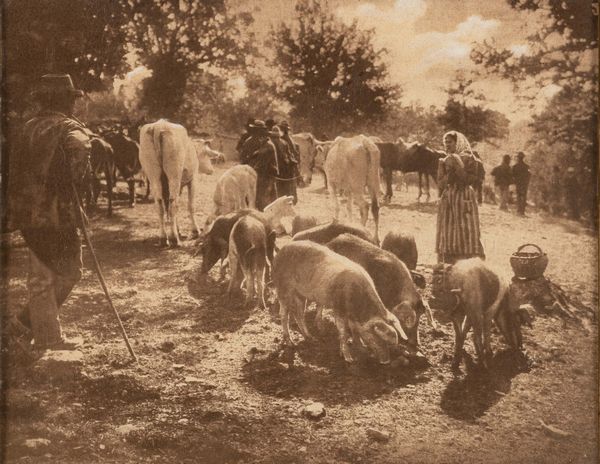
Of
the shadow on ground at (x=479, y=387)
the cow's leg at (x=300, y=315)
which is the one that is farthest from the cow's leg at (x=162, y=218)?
the shadow on ground at (x=479, y=387)

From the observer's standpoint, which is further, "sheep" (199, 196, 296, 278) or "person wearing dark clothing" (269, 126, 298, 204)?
"person wearing dark clothing" (269, 126, 298, 204)

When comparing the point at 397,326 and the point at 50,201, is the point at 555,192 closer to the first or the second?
the point at 397,326

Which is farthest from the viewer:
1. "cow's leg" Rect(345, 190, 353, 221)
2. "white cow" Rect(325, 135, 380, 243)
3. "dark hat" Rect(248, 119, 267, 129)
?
"cow's leg" Rect(345, 190, 353, 221)

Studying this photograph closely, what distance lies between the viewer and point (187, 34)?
4555 mm

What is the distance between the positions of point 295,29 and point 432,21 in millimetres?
1014

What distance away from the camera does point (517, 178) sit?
212 inches

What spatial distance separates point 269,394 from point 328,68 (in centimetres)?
266

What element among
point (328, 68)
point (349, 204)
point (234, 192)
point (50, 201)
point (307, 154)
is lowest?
point (349, 204)

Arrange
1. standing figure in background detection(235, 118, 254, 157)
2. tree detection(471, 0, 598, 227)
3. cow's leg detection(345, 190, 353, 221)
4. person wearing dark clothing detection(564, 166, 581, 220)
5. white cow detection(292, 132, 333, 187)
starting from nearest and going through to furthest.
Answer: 1. tree detection(471, 0, 598, 227)
2. person wearing dark clothing detection(564, 166, 581, 220)
3. standing figure in background detection(235, 118, 254, 157)
4. cow's leg detection(345, 190, 353, 221)
5. white cow detection(292, 132, 333, 187)

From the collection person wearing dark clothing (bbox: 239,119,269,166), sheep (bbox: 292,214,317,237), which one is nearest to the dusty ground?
sheep (bbox: 292,214,317,237)

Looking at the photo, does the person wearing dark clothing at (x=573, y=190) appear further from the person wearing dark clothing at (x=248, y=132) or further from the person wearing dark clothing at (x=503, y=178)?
the person wearing dark clothing at (x=248, y=132)

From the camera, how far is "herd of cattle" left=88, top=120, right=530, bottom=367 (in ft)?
13.3

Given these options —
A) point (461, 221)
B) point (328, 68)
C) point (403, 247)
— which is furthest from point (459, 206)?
point (328, 68)

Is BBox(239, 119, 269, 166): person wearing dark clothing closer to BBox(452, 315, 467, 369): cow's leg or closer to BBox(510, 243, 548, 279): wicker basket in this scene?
BBox(510, 243, 548, 279): wicker basket
